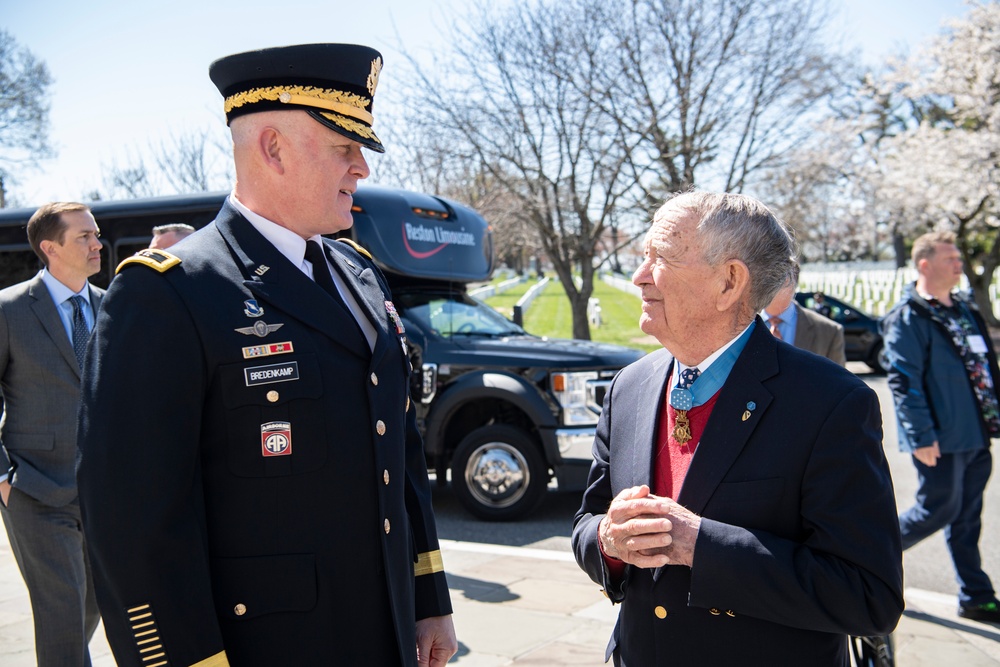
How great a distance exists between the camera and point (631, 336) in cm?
2402

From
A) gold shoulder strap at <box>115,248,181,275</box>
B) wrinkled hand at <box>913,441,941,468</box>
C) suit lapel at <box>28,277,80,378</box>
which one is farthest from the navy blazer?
wrinkled hand at <box>913,441,941,468</box>

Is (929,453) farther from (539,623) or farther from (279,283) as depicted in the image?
(279,283)

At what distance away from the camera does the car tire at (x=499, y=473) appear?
7.20 meters

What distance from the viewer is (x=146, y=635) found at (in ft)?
5.52

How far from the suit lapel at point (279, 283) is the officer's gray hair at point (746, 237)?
0.90 m

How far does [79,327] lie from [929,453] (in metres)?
4.50

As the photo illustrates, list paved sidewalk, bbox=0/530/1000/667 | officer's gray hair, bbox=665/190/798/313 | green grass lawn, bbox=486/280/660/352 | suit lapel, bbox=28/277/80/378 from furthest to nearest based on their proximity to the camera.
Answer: green grass lawn, bbox=486/280/660/352 → paved sidewalk, bbox=0/530/1000/667 → suit lapel, bbox=28/277/80/378 → officer's gray hair, bbox=665/190/798/313

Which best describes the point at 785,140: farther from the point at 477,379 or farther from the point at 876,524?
the point at 876,524

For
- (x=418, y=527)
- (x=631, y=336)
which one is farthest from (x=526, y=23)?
(x=418, y=527)

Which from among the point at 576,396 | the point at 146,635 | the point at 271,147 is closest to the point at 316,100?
the point at 271,147

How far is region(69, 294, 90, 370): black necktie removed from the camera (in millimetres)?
3840

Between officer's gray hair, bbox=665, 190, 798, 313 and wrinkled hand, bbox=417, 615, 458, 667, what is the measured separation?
3.89 ft

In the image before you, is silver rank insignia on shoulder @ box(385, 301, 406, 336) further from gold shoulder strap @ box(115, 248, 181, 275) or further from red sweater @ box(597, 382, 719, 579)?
red sweater @ box(597, 382, 719, 579)

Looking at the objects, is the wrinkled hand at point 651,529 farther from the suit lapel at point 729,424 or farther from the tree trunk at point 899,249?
the tree trunk at point 899,249
